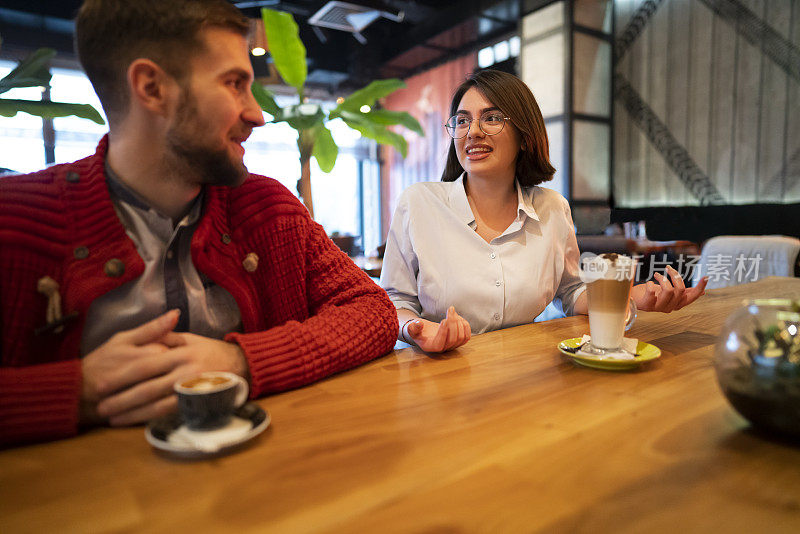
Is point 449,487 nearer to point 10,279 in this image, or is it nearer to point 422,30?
point 10,279

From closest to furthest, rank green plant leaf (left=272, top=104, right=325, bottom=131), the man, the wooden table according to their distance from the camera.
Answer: the wooden table < the man < green plant leaf (left=272, top=104, right=325, bottom=131)

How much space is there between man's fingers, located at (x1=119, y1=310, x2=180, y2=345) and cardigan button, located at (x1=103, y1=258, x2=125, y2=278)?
18cm

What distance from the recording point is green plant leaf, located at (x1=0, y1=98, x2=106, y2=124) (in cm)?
173

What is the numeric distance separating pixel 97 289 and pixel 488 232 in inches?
48.0

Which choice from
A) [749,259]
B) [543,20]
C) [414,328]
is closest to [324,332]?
[414,328]

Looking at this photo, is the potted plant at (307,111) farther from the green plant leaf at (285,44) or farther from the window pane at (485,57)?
the window pane at (485,57)

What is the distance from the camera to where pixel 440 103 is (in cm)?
794

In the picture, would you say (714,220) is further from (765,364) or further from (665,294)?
(765,364)

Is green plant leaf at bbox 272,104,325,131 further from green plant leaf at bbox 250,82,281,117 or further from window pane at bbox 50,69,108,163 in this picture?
window pane at bbox 50,69,108,163

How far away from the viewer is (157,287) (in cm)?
96

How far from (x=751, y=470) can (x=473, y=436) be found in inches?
13.0

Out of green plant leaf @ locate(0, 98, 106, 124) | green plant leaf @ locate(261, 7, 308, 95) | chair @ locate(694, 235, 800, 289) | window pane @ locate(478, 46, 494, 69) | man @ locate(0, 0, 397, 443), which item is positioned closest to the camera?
man @ locate(0, 0, 397, 443)

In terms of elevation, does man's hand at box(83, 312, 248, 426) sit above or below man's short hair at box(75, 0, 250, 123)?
below

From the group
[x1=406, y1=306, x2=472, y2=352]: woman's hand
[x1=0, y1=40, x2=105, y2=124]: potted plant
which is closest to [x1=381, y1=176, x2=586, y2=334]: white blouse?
[x1=406, y1=306, x2=472, y2=352]: woman's hand
